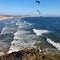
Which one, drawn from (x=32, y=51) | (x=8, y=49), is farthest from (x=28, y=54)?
(x=8, y=49)

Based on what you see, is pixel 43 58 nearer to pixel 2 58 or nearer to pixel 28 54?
pixel 28 54

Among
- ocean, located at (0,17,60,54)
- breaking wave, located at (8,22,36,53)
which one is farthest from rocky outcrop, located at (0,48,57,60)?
breaking wave, located at (8,22,36,53)

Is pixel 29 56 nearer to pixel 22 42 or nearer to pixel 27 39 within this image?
pixel 22 42

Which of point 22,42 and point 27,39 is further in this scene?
point 27,39

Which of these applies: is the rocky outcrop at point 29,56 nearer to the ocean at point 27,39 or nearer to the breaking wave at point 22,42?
the ocean at point 27,39

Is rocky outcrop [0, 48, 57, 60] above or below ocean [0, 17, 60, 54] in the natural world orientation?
above

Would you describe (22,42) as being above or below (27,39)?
above

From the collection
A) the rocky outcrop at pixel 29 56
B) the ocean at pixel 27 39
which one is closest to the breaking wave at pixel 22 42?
the ocean at pixel 27 39

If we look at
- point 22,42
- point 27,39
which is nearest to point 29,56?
point 22,42

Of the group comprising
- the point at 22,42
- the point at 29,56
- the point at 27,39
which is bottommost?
the point at 27,39

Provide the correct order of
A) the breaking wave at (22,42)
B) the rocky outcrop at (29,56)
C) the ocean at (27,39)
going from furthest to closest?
the ocean at (27,39), the breaking wave at (22,42), the rocky outcrop at (29,56)

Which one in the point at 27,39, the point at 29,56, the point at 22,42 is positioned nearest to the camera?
the point at 29,56

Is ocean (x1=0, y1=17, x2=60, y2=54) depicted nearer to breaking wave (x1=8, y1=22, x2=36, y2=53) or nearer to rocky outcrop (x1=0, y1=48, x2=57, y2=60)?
breaking wave (x1=8, y1=22, x2=36, y2=53)

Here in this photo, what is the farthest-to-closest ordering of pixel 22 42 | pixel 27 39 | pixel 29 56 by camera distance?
pixel 27 39 → pixel 22 42 → pixel 29 56
